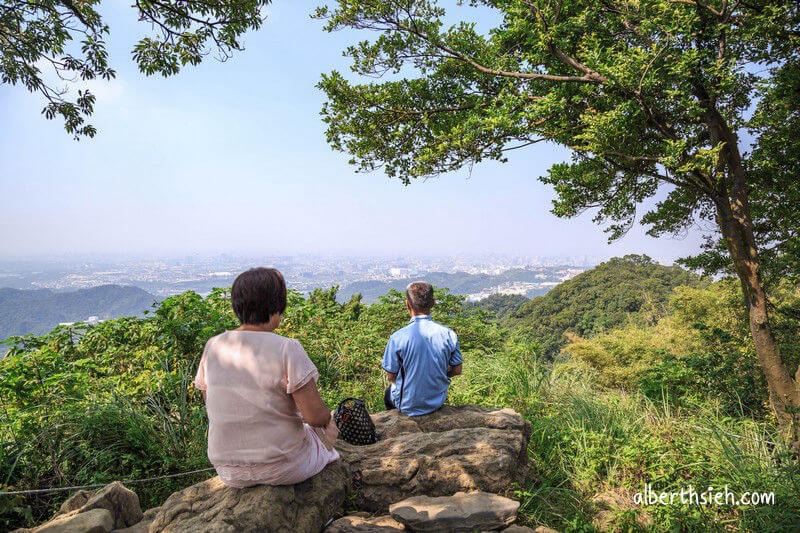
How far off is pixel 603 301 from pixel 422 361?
4605cm

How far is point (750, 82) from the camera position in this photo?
571cm

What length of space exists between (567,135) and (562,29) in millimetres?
1322

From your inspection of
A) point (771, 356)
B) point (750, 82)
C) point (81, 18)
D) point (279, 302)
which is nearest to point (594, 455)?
point (279, 302)

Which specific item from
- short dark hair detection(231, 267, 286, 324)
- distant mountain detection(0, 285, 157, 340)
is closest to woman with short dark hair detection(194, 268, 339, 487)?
short dark hair detection(231, 267, 286, 324)

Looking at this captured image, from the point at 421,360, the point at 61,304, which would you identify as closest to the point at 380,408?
the point at 421,360

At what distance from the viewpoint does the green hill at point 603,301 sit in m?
38.9

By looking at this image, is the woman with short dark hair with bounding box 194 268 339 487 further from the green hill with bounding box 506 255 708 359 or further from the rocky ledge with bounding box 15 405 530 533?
the green hill with bounding box 506 255 708 359

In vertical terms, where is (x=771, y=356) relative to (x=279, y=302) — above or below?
below

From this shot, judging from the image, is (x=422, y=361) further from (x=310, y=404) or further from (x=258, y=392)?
(x=258, y=392)

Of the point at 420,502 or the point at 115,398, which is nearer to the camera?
the point at 420,502

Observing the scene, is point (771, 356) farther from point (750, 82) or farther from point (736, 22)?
point (736, 22)

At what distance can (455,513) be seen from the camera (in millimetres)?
2246

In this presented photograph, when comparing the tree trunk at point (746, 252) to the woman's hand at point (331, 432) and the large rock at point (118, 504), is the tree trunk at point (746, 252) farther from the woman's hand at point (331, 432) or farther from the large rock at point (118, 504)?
the large rock at point (118, 504)

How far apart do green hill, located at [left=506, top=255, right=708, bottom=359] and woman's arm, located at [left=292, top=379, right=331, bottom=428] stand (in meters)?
37.2
